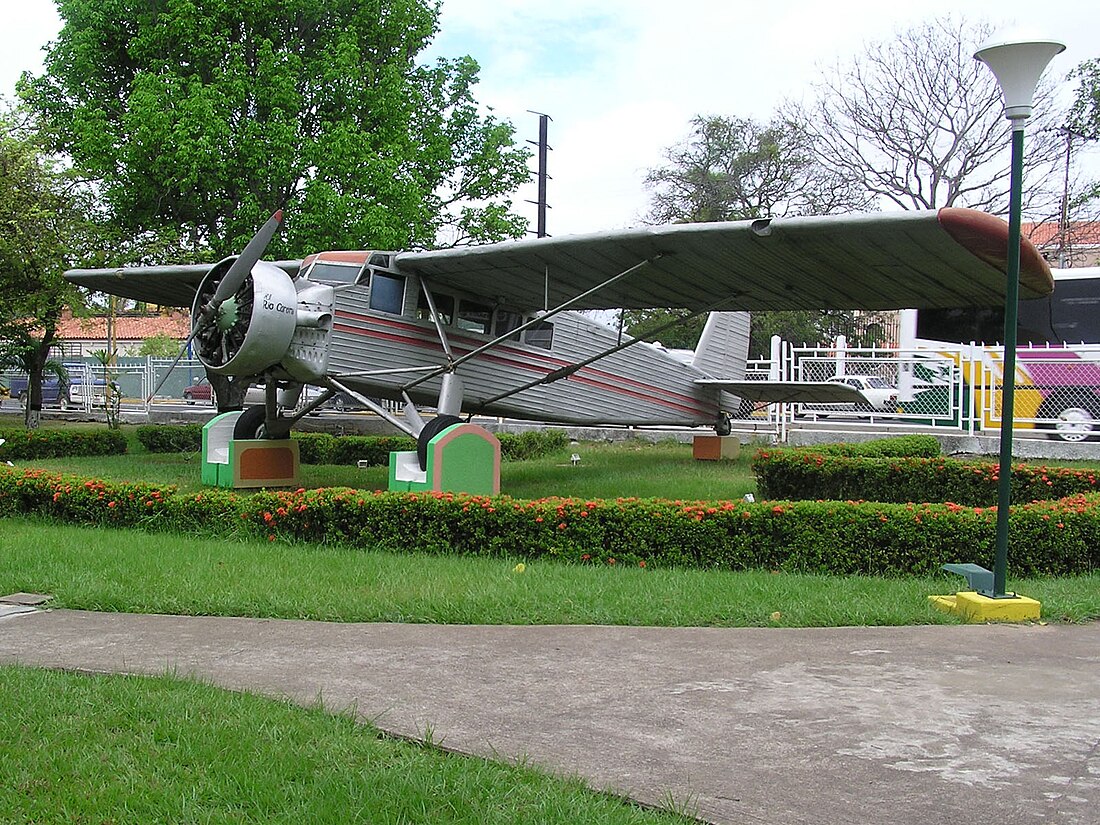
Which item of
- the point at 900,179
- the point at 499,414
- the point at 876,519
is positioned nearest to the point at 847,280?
the point at 876,519

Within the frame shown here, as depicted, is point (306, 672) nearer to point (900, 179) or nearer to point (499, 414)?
point (499, 414)

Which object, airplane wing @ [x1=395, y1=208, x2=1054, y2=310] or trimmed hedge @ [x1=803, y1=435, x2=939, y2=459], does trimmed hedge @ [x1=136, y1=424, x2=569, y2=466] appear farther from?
trimmed hedge @ [x1=803, y1=435, x2=939, y2=459]

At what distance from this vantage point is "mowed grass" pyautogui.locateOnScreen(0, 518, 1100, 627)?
6.95 metres

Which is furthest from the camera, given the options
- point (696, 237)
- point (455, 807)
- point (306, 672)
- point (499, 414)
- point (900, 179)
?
point (900, 179)

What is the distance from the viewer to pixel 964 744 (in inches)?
172

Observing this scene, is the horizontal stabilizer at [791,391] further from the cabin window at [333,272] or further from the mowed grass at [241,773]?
the mowed grass at [241,773]

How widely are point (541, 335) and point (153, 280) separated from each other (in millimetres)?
6608

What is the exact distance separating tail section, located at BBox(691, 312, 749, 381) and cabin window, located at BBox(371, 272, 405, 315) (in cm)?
809

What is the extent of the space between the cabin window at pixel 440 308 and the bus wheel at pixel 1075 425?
41.2 feet

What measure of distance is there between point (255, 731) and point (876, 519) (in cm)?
609

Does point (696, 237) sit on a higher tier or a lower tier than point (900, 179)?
lower

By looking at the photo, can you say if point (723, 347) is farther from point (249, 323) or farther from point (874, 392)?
point (249, 323)

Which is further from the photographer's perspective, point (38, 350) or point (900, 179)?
point (900, 179)

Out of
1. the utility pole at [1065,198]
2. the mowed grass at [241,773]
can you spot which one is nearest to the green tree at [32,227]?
the mowed grass at [241,773]
